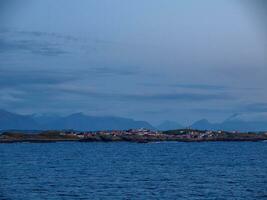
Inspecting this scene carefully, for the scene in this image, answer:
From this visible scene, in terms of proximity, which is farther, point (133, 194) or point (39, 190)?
point (39, 190)

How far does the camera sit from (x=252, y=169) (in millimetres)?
66625

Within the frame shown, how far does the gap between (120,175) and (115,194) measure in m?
15.4

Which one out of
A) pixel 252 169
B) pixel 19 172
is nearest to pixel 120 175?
pixel 19 172

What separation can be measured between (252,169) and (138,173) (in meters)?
14.4

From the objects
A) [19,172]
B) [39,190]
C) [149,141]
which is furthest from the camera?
[149,141]

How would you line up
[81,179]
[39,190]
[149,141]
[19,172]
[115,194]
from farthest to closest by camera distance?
[149,141], [19,172], [81,179], [39,190], [115,194]

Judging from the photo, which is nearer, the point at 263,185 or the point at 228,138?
the point at 263,185

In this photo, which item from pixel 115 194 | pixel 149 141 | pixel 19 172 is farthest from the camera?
pixel 149 141

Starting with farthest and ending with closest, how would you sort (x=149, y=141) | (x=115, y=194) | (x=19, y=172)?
(x=149, y=141), (x=19, y=172), (x=115, y=194)

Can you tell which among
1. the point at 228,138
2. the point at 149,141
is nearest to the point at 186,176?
the point at 149,141

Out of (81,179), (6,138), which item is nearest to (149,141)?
(6,138)

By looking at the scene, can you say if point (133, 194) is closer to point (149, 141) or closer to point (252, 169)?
point (252, 169)

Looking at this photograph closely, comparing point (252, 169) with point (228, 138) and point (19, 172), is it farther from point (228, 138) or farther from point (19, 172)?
point (228, 138)

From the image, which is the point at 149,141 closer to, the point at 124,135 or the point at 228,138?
the point at 124,135
